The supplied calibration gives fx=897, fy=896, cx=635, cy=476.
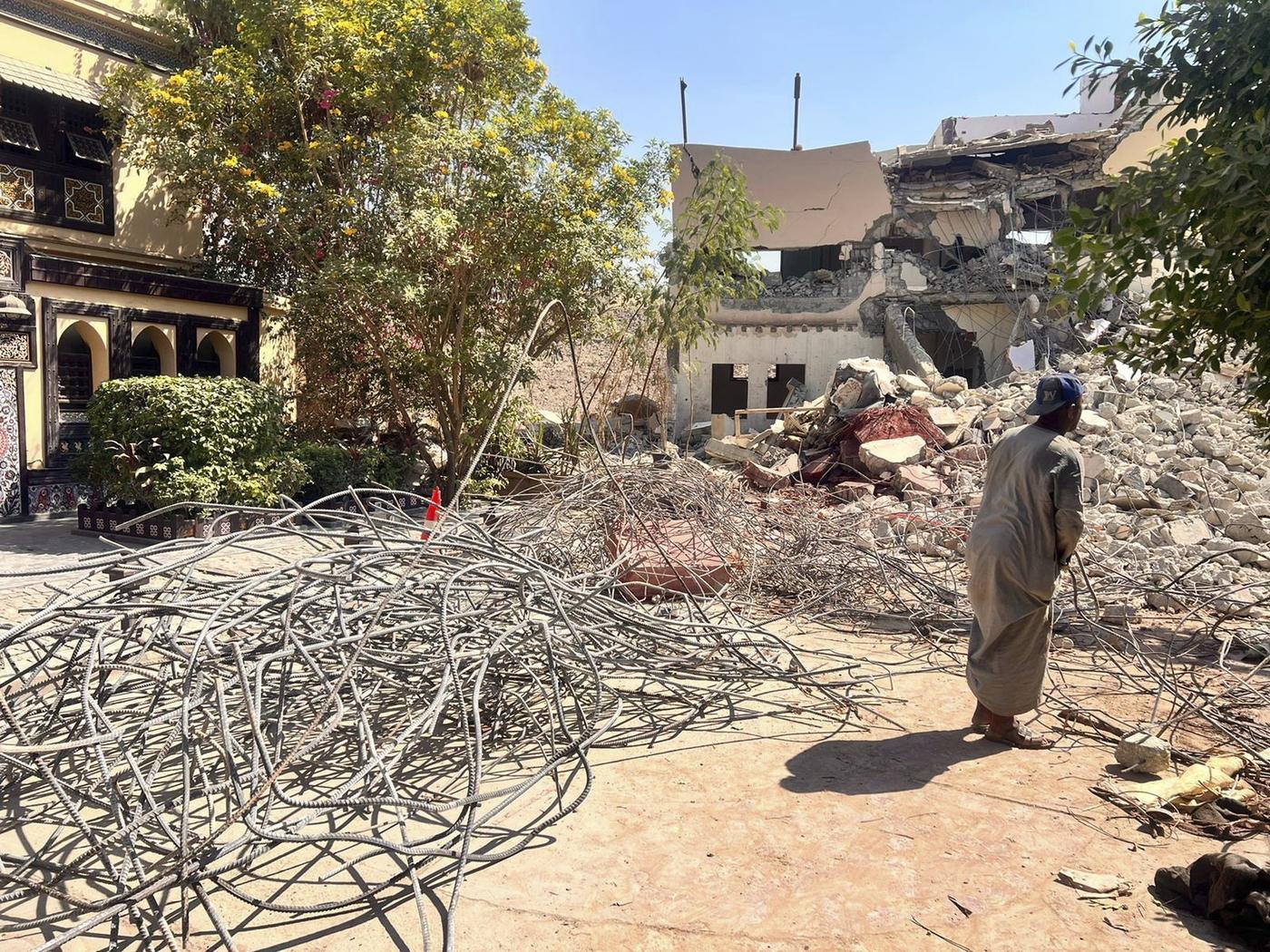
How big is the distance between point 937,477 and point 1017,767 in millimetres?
7871

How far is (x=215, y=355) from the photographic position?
41.5 feet

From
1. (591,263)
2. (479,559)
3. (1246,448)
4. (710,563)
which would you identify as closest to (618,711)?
(479,559)

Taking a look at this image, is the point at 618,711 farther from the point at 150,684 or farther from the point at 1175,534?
the point at 1175,534

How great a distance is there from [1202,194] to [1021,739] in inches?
96.4

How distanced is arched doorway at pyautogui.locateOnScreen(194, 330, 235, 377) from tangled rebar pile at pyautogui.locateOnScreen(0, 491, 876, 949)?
828 centimetres

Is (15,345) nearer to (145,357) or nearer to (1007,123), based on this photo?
(145,357)

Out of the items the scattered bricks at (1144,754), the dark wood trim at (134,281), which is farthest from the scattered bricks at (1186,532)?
the dark wood trim at (134,281)

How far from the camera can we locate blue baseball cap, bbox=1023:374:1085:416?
156 inches

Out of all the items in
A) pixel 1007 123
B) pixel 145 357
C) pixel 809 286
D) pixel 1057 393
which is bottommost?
pixel 1057 393

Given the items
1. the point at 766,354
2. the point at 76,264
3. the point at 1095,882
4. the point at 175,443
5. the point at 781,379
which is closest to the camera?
the point at 1095,882

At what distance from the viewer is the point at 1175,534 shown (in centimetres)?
847

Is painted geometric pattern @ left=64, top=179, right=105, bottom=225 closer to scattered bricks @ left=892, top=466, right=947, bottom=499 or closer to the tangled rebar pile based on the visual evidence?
the tangled rebar pile

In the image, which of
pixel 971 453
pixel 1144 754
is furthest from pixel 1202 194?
pixel 971 453

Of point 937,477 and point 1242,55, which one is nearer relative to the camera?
point 1242,55
